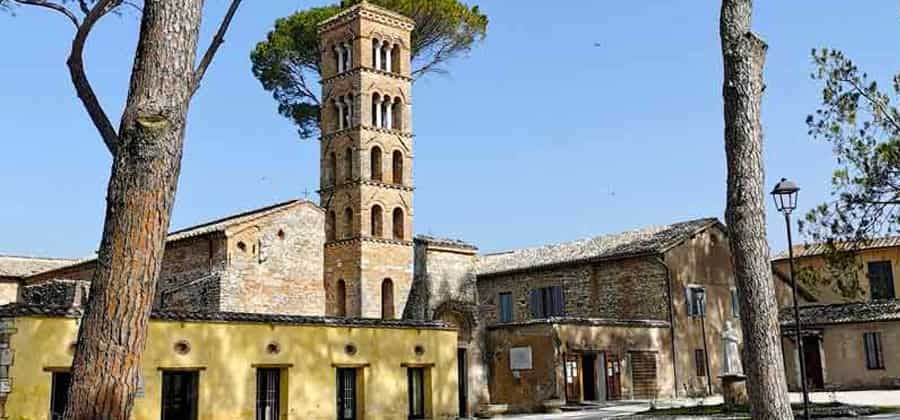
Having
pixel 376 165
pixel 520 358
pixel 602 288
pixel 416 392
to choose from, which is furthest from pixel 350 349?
pixel 376 165

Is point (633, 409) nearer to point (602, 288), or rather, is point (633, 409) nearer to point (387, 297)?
point (602, 288)

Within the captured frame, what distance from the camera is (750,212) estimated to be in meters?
10.3

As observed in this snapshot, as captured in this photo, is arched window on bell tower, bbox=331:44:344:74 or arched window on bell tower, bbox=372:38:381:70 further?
arched window on bell tower, bbox=331:44:344:74

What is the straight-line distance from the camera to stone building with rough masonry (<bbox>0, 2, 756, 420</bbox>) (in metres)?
17.4

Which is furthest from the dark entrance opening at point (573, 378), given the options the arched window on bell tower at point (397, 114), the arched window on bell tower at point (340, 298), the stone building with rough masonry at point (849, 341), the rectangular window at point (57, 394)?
the rectangular window at point (57, 394)

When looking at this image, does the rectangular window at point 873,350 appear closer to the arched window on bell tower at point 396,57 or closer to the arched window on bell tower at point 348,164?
the arched window on bell tower at point 348,164

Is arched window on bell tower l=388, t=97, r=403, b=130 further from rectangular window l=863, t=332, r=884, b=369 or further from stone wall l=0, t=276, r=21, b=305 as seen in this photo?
rectangular window l=863, t=332, r=884, b=369

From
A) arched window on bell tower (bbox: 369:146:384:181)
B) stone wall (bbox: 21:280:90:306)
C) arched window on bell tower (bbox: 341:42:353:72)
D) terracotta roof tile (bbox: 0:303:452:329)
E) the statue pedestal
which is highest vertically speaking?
arched window on bell tower (bbox: 341:42:353:72)

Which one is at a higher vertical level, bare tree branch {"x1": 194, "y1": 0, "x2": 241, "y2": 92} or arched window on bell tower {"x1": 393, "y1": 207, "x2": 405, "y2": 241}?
arched window on bell tower {"x1": 393, "y1": 207, "x2": 405, "y2": 241}

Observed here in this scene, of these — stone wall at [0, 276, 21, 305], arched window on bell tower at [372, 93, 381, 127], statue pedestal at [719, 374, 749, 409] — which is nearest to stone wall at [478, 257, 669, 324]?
arched window on bell tower at [372, 93, 381, 127]

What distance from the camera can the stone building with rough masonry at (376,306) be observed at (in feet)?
57.2

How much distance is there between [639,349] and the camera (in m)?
32.0

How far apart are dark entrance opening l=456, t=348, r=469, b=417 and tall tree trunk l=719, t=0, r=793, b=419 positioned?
16.8m

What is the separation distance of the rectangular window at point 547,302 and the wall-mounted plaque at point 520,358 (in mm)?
7610
